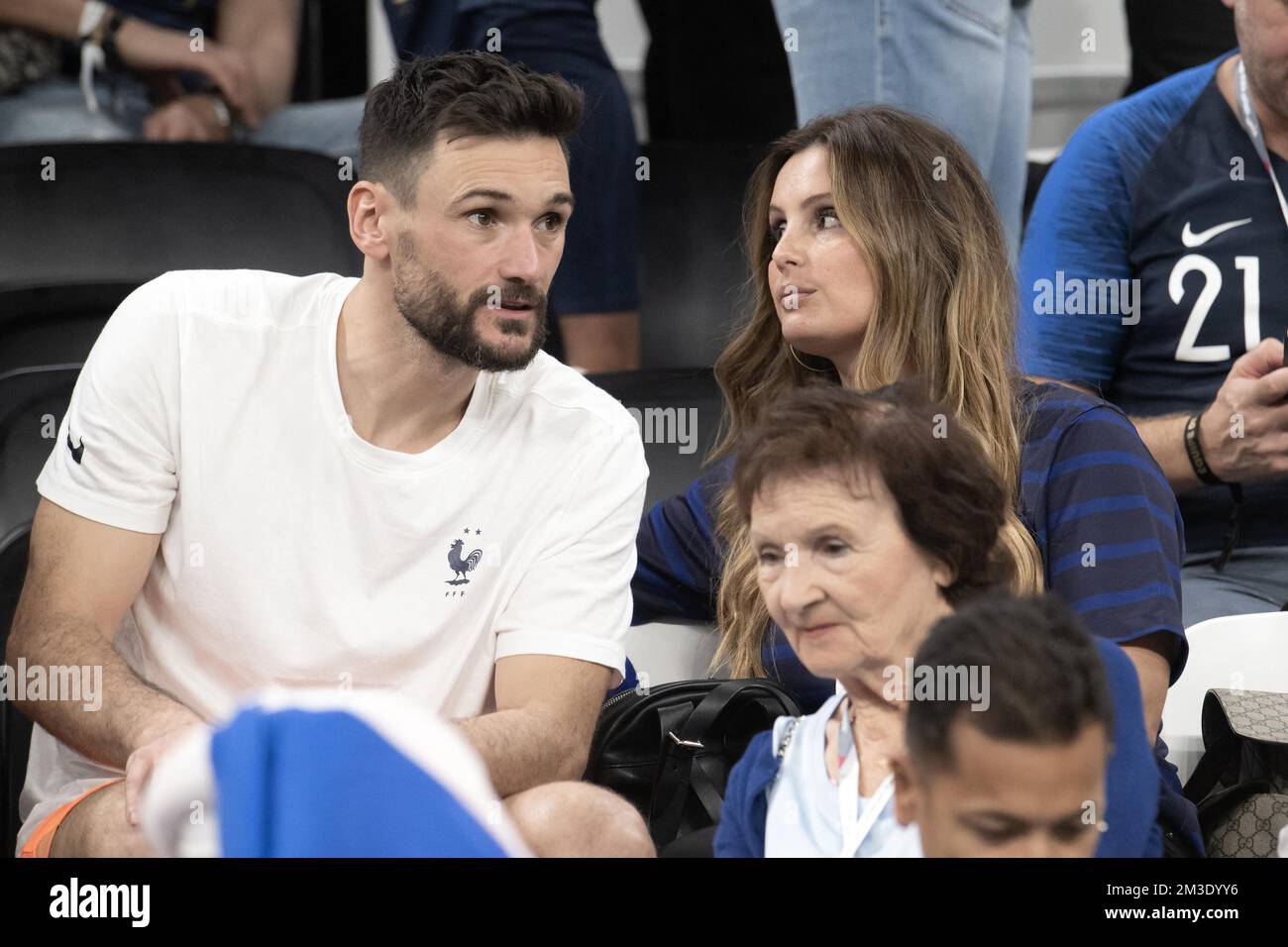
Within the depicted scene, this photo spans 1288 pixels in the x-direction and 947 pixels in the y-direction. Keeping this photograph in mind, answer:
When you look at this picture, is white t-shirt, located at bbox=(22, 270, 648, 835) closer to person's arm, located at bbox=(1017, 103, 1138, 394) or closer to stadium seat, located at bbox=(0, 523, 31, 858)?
stadium seat, located at bbox=(0, 523, 31, 858)

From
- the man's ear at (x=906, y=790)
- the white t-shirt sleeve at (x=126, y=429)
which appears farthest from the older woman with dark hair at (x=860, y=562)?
the white t-shirt sleeve at (x=126, y=429)

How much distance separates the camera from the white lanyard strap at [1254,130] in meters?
2.49

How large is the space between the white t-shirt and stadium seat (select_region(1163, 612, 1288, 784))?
0.65 metres

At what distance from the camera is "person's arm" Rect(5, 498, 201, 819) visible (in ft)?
5.73

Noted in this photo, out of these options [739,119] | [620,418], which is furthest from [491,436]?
[739,119]

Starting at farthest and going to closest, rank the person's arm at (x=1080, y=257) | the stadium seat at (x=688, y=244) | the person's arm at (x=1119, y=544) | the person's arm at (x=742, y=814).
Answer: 1. the stadium seat at (x=688, y=244)
2. the person's arm at (x=1080, y=257)
3. the person's arm at (x=1119, y=544)
4. the person's arm at (x=742, y=814)

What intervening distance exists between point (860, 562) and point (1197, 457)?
1.08 metres

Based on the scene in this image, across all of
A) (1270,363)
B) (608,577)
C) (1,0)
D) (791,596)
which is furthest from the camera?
(1,0)

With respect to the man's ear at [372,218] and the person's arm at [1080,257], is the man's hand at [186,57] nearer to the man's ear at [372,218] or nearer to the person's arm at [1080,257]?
the man's ear at [372,218]

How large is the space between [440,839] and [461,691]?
95cm

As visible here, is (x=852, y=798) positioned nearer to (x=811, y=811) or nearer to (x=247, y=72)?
(x=811, y=811)

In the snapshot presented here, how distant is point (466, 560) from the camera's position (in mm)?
1942
